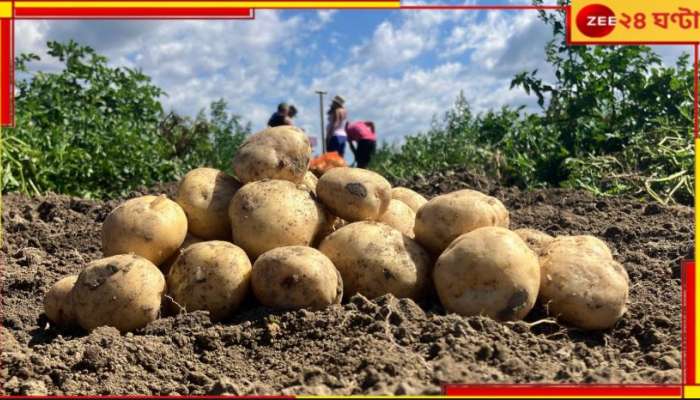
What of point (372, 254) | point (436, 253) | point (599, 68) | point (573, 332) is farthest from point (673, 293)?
point (599, 68)

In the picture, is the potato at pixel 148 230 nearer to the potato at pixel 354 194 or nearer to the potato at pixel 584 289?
the potato at pixel 354 194

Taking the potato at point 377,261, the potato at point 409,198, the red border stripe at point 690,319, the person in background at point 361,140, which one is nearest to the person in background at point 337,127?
the person in background at point 361,140

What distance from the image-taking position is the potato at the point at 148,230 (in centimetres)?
354

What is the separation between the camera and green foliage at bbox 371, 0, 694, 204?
24.7 ft

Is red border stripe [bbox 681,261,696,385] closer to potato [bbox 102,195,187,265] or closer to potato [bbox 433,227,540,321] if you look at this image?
potato [bbox 433,227,540,321]

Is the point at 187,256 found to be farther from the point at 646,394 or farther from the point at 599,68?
the point at 599,68

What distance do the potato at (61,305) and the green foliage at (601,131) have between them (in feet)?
17.0

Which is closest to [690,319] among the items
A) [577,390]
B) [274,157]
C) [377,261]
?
[577,390]

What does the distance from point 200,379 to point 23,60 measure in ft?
25.3

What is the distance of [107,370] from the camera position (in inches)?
119

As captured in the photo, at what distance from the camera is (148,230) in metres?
3.54

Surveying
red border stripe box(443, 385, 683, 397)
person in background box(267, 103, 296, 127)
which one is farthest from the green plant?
red border stripe box(443, 385, 683, 397)

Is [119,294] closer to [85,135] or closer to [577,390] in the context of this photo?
[577,390]

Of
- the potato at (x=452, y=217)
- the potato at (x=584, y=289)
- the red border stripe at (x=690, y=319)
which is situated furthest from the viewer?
the potato at (x=452, y=217)
